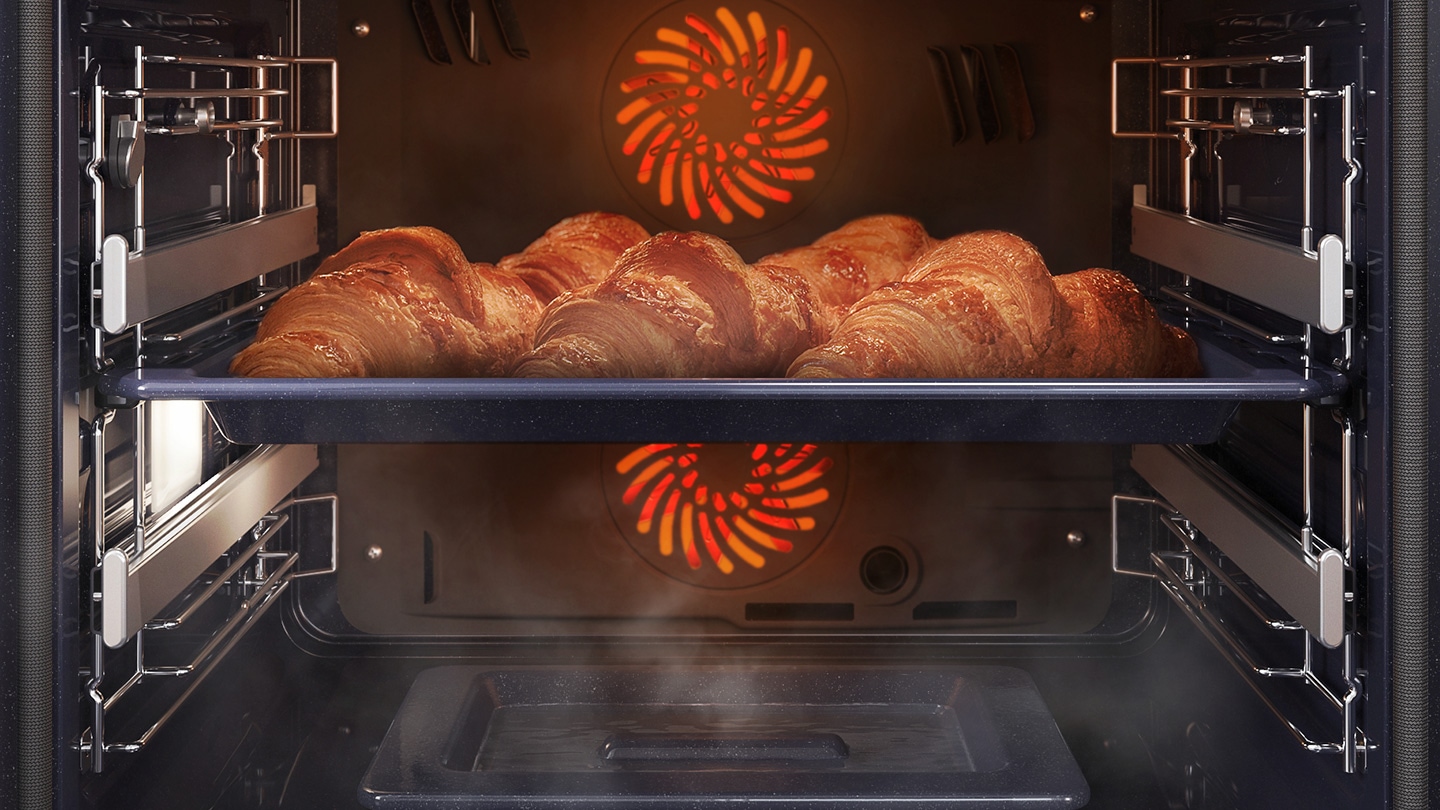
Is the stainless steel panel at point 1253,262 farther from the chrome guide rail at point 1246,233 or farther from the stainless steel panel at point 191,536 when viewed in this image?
the stainless steel panel at point 191,536

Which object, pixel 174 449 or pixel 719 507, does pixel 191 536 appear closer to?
pixel 174 449

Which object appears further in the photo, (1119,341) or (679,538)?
(679,538)

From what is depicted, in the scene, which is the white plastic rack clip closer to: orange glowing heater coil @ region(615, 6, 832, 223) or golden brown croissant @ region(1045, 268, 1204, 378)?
orange glowing heater coil @ region(615, 6, 832, 223)

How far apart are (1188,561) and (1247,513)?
0.34 meters

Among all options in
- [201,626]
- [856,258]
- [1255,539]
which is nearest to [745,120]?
[856,258]

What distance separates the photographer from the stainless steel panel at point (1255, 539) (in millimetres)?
1100

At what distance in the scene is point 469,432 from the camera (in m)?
1.18

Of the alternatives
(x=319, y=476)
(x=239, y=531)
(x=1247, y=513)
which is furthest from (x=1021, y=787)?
(x=319, y=476)

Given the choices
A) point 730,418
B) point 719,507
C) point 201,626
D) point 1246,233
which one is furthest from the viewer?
point 719,507

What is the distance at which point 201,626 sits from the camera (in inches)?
61.6

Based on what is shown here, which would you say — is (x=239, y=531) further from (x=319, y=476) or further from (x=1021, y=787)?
(x=1021, y=787)

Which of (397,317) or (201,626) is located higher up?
(397,317)

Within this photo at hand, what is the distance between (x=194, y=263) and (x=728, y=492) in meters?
0.72

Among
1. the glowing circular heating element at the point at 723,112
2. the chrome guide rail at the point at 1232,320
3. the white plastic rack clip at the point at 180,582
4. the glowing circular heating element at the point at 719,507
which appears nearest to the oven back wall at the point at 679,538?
the glowing circular heating element at the point at 719,507
